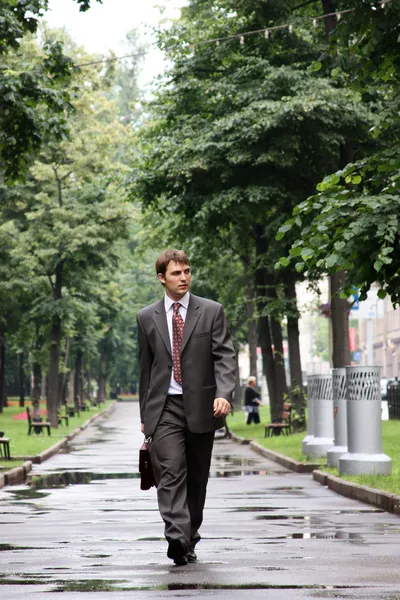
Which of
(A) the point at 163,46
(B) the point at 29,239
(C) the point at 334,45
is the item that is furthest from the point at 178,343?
(B) the point at 29,239

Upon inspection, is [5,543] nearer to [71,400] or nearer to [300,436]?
[300,436]

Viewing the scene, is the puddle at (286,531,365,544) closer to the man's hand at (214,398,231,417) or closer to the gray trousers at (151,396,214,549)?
the gray trousers at (151,396,214,549)

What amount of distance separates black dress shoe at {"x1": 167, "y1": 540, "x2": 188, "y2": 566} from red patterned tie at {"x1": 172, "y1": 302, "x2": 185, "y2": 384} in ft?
3.39

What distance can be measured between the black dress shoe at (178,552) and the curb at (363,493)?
5.13 metres

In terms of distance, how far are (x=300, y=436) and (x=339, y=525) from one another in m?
20.0

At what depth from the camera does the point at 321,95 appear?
27812mm

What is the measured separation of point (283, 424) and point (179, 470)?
25.4m

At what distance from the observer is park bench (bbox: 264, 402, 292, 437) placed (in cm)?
3344

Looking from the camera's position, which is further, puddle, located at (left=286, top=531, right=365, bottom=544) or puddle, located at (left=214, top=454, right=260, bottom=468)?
puddle, located at (left=214, top=454, right=260, bottom=468)

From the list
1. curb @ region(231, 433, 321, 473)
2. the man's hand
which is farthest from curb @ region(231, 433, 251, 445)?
the man's hand

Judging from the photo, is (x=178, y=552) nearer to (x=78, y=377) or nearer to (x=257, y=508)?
(x=257, y=508)

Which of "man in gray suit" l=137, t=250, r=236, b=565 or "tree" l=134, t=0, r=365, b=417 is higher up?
"tree" l=134, t=0, r=365, b=417

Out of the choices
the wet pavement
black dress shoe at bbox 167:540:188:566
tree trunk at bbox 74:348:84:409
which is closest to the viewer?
the wet pavement

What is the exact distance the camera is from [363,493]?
1491 cm
